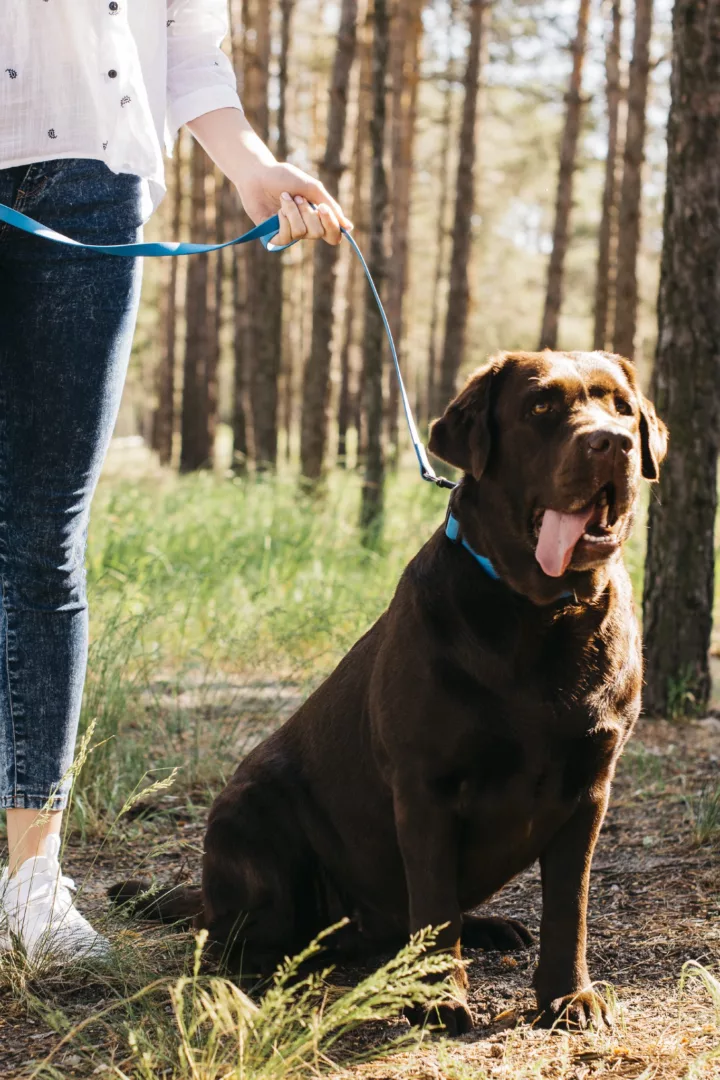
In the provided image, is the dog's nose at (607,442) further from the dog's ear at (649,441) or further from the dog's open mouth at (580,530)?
the dog's ear at (649,441)

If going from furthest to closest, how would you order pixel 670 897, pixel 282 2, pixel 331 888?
pixel 282 2 → pixel 670 897 → pixel 331 888

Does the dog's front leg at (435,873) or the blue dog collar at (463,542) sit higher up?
the blue dog collar at (463,542)

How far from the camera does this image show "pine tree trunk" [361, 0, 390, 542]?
879 centimetres

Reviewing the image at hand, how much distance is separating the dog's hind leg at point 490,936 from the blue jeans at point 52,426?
3.53ft

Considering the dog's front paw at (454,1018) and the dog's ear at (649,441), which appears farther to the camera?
the dog's ear at (649,441)

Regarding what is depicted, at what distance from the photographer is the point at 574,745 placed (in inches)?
94.3

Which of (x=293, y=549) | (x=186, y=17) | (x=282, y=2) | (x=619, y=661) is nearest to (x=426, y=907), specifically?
(x=619, y=661)

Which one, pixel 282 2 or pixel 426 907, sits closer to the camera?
pixel 426 907

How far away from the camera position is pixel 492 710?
7.75 feet

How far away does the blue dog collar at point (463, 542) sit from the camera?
2527 millimetres

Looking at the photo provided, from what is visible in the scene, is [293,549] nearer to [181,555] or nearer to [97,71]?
[181,555]

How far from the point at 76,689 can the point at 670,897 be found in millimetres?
1753

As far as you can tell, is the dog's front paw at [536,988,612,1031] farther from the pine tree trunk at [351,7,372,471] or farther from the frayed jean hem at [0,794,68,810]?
the pine tree trunk at [351,7,372,471]

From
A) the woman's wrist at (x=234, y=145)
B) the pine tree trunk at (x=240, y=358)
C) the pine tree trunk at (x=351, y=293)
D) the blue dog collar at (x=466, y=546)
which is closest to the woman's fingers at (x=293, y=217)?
the woman's wrist at (x=234, y=145)
